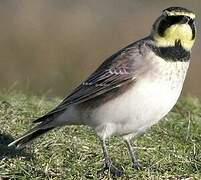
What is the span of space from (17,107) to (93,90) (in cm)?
185

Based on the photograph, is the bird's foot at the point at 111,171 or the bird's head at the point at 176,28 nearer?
the bird's foot at the point at 111,171

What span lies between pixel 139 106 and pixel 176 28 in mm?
806

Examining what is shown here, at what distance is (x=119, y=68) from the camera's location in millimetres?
8258

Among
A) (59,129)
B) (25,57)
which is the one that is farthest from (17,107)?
(25,57)

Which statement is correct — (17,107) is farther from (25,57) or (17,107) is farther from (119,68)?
(25,57)

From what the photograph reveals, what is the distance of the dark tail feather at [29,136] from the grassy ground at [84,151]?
0.28 ft

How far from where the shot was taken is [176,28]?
810 centimetres

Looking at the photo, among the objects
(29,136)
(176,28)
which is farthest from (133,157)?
(176,28)

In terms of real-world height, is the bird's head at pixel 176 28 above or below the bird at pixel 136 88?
above

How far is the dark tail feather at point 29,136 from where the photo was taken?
27.7 ft

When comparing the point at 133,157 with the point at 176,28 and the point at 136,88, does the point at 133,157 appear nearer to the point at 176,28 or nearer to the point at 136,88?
the point at 136,88

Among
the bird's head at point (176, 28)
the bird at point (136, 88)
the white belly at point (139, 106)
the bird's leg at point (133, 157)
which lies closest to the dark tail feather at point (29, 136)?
the bird at point (136, 88)

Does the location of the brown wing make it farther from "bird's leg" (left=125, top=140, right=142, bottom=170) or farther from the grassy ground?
"bird's leg" (left=125, top=140, right=142, bottom=170)

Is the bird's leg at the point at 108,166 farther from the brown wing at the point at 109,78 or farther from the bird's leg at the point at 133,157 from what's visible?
the brown wing at the point at 109,78
